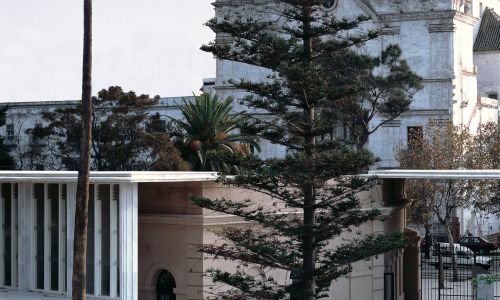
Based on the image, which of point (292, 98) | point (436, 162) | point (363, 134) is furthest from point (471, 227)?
point (292, 98)

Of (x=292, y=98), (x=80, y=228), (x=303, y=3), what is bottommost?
(x=80, y=228)

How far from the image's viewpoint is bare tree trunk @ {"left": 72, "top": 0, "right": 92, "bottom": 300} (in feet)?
68.9

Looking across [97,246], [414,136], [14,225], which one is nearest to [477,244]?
[414,136]

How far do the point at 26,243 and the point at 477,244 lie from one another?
105ft

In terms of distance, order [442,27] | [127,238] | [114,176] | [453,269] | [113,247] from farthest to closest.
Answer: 1. [442,27]
2. [453,269]
3. [113,247]
4. [127,238]
5. [114,176]

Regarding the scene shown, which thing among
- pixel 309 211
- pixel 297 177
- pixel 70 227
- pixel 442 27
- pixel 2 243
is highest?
pixel 442 27

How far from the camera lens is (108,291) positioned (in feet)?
73.4

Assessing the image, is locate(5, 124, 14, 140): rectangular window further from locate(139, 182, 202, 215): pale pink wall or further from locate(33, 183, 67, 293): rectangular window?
locate(33, 183, 67, 293): rectangular window

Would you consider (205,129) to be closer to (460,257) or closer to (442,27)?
(460,257)

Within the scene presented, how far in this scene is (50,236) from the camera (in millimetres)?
23578

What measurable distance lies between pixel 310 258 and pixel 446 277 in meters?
21.9

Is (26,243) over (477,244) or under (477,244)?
over

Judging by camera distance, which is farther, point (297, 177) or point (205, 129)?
point (205, 129)

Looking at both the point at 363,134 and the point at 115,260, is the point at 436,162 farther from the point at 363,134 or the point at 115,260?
the point at 115,260
